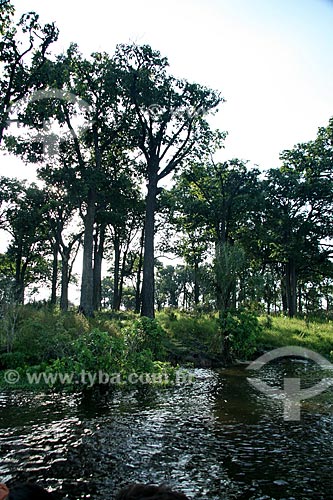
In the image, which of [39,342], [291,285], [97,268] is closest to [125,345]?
[39,342]

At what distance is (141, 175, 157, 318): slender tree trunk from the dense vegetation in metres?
0.06

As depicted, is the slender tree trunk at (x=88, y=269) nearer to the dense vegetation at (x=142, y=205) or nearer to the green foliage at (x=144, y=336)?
the dense vegetation at (x=142, y=205)

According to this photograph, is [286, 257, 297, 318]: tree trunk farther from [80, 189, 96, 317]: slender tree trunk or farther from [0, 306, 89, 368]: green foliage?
[0, 306, 89, 368]: green foliage

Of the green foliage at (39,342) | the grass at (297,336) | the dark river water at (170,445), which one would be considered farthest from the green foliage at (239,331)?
the green foliage at (39,342)

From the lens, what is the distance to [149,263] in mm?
22531

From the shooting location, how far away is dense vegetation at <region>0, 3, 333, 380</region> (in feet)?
49.5

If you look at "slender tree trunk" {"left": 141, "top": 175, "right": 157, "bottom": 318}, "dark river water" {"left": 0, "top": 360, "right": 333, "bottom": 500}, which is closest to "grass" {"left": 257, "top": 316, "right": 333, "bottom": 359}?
"slender tree trunk" {"left": 141, "top": 175, "right": 157, "bottom": 318}

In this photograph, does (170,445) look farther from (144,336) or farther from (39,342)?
(39,342)

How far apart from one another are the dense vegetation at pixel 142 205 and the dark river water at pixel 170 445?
1697mm

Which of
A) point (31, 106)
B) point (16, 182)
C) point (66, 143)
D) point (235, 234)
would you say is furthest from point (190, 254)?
point (31, 106)

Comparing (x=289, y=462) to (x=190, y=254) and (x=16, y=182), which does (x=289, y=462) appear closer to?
(x=16, y=182)

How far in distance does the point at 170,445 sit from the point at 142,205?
90.6 feet

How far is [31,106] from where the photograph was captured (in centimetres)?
1734

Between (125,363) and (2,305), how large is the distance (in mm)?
6416
